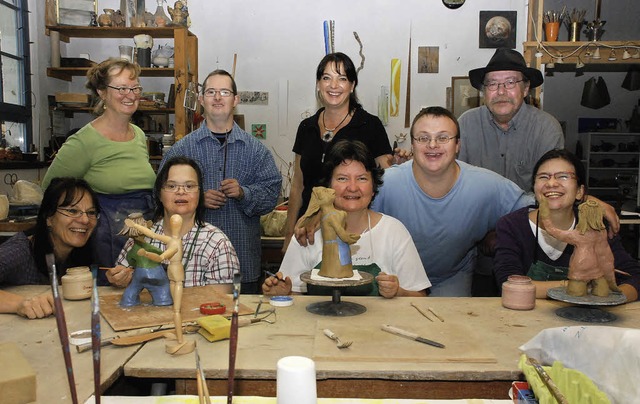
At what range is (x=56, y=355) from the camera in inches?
63.8

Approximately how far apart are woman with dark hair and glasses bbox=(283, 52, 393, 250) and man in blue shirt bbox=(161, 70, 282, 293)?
0.69ft

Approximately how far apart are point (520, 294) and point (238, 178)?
1.73 meters

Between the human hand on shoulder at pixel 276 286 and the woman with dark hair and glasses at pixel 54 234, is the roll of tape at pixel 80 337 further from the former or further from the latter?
the woman with dark hair and glasses at pixel 54 234

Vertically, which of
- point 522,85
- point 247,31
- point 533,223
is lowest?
point 533,223

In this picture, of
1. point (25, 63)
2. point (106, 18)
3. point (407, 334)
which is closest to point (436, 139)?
point (407, 334)

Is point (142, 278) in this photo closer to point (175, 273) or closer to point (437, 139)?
point (175, 273)

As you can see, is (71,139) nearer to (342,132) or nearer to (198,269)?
(198,269)

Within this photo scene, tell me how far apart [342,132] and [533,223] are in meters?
1.25

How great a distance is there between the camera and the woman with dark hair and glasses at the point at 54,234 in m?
2.45

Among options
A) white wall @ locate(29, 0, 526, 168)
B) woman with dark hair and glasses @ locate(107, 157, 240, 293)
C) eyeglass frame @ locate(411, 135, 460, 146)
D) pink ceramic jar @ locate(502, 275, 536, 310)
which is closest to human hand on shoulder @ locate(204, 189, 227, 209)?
woman with dark hair and glasses @ locate(107, 157, 240, 293)

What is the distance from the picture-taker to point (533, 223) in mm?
2414

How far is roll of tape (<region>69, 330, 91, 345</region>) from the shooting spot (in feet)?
5.54

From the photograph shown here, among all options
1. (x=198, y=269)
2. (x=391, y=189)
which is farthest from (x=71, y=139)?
(x=391, y=189)

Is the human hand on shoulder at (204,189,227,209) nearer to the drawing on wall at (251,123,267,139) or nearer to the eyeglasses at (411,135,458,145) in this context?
the eyeglasses at (411,135,458,145)
